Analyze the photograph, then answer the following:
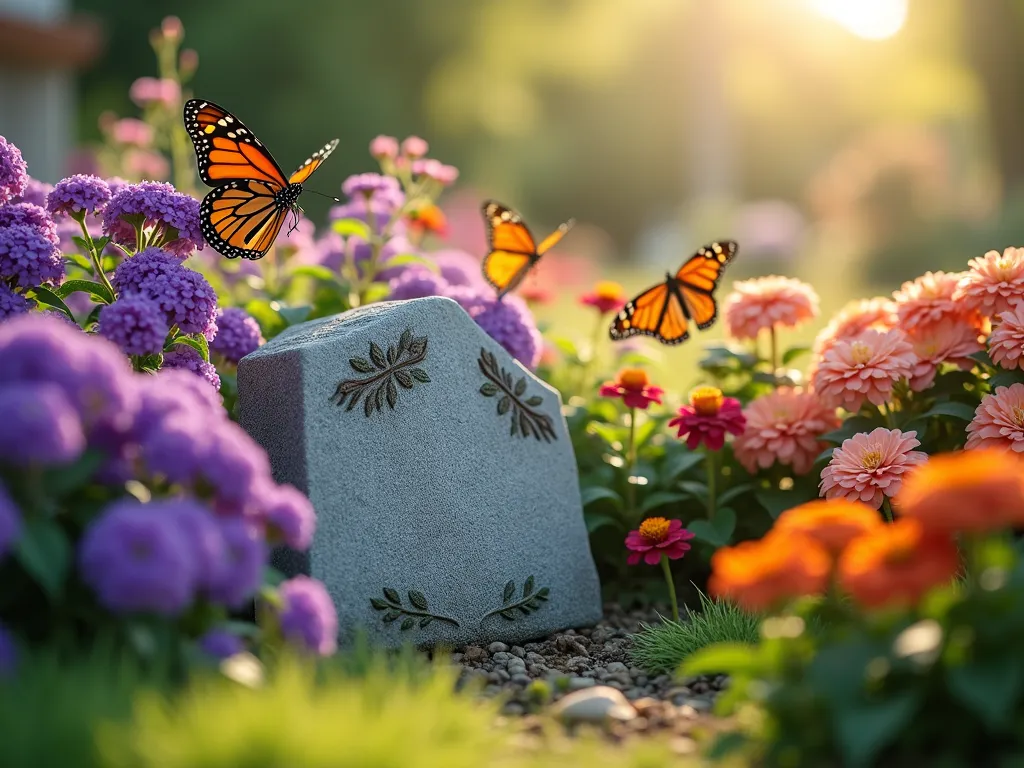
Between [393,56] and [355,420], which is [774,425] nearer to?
[355,420]

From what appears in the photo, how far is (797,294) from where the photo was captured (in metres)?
4.23

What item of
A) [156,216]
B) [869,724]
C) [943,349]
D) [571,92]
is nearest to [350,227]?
[156,216]

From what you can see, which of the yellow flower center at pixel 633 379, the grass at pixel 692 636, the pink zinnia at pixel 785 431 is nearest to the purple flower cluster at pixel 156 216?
the yellow flower center at pixel 633 379

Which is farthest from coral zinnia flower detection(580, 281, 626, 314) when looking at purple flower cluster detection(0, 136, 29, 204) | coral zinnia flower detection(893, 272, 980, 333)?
purple flower cluster detection(0, 136, 29, 204)

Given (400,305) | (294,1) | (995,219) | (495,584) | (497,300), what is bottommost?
(495,584)

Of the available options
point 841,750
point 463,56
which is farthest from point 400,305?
point 463,56

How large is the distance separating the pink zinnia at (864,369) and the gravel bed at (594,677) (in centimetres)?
104

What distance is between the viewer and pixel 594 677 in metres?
3.30

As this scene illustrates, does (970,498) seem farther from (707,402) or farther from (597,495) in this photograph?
(597,495)

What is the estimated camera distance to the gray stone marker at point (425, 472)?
338cm

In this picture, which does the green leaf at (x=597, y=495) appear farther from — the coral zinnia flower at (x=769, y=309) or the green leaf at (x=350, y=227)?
the green leaf at (x=350, y=227)

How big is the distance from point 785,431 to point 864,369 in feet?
1.31

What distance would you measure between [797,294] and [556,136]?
2859 cm

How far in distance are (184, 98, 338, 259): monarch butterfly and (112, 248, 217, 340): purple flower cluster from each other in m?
0.46
